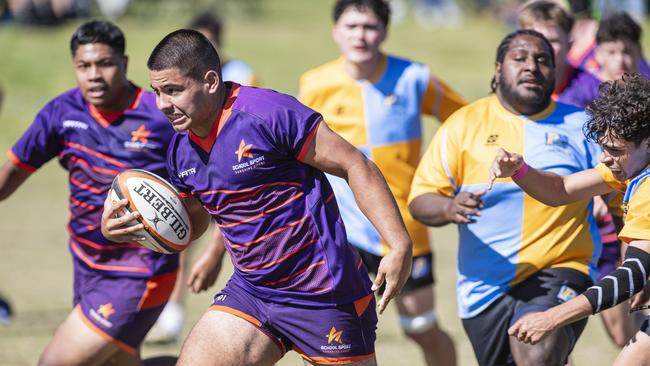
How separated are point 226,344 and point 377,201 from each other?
96 centimetres

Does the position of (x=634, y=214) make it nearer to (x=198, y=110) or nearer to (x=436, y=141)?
(x=436, y=141)

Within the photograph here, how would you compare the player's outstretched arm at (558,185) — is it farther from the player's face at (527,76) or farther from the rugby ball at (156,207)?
the rugby ball at (156,207)

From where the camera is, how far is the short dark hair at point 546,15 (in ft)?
22.8

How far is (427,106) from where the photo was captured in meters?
7.35

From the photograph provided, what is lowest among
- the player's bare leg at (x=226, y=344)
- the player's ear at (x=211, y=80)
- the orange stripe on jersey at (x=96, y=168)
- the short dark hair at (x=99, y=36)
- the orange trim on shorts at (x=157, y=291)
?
the orange trim on shorts at (x=157, y=291)

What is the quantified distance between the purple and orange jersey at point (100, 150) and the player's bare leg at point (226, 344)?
1.35 m

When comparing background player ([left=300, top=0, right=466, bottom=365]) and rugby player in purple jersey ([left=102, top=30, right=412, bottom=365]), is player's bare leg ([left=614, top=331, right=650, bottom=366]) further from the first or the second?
background player ([left=300, top=0, right=466, bottom=365])

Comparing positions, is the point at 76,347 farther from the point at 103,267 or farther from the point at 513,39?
the point at 513,39

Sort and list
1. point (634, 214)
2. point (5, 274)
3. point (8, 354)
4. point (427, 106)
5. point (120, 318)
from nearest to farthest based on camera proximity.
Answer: point (634, 214) < point (120, 318) < point (427, 106) < point (8, 354) < point (5, 274)

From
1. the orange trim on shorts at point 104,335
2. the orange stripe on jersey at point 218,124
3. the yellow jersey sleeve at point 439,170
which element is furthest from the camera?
the orange trim on shorts at point 104,335

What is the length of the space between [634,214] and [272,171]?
1.59 metres

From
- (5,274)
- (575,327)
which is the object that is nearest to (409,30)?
(5,274)

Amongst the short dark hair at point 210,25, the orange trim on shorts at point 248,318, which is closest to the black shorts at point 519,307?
the orange trim on shorts at point 248,318

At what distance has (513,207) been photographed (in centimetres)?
577
